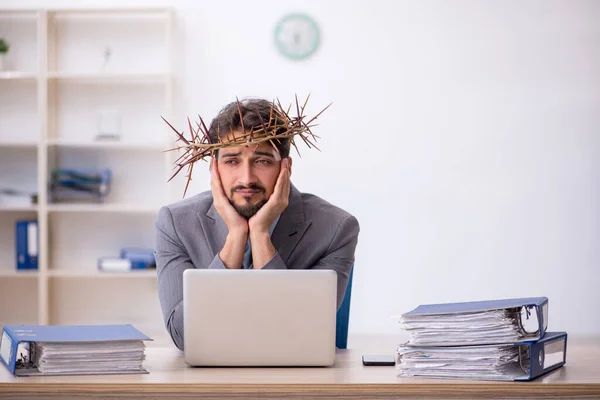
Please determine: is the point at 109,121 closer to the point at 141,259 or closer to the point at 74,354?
the point at 141,259

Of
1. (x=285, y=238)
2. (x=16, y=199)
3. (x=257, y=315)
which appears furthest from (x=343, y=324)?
(x=16, y=199)

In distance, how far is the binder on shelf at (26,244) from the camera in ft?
16.2

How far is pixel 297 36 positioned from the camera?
5.11 meters

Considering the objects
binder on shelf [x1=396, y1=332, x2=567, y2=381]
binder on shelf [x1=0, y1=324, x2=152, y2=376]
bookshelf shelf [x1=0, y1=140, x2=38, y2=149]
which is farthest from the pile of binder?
bookshelf shelf [x1=0, y1=140, x2=38, y2=149]

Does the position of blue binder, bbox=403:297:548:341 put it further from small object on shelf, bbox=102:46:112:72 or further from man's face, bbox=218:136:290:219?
small object on shelf, bbox=102:46:112:72

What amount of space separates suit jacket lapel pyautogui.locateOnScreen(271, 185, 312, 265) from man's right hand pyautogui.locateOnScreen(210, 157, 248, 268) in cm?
17

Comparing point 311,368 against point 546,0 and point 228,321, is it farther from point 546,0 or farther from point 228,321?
point 546,0

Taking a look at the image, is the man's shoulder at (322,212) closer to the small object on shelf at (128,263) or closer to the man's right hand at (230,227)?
the man's right hand at (230,227)

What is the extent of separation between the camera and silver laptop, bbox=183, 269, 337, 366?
5.35 ft

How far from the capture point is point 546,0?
5.16m

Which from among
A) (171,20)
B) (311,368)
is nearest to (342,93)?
(171,20)

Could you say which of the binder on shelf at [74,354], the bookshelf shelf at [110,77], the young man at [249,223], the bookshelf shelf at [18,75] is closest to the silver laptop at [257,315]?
the binder on shelf at [74,354]

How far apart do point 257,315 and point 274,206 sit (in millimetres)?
561

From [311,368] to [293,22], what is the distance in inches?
146
